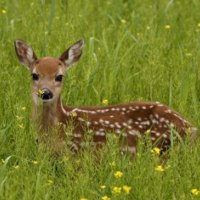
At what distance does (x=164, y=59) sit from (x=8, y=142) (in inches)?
98.4

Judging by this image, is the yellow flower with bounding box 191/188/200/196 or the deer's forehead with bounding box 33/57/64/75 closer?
the yellow flower with bounding box 191/188/200/196

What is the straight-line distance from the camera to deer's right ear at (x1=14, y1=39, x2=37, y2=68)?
28.5ft

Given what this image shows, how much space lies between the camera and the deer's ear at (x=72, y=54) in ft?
28.8

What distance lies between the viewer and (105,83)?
9.18m

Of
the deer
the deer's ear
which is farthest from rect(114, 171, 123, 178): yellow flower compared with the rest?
the deer's ear

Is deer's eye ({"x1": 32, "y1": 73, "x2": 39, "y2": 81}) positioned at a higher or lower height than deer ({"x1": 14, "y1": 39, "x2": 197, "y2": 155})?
higher

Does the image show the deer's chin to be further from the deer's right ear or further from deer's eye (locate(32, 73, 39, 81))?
the deer's right ear

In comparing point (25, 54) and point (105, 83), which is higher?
point (25, 54)

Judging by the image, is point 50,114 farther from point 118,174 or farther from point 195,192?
point 195,192

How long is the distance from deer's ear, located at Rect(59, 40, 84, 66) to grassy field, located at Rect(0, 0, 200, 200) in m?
0.28

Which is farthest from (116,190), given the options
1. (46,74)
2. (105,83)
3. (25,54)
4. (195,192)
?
(105,83)

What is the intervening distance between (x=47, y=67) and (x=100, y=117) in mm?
589

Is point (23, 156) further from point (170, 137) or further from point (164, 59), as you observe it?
point (164, 59)

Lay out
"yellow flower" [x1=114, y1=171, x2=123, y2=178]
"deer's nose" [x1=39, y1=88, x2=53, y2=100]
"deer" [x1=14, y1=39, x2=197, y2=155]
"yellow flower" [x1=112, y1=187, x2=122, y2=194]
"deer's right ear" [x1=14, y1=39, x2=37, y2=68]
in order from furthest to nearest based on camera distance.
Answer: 1. "deer's right ear" [x1=14, y1=39, x2=37, y2=68]
2. "deer" [x1=14, y1=39, x2=197, y2=155]
3. "deer's nose" [x1=39, y1=88, x2=53, y2=100]
4. "yellow flower" [x1=114, y1=171, x2=123, y2=178]
5. "yellow flower" [x1=112, y1=187, x2=122, y2=194]
